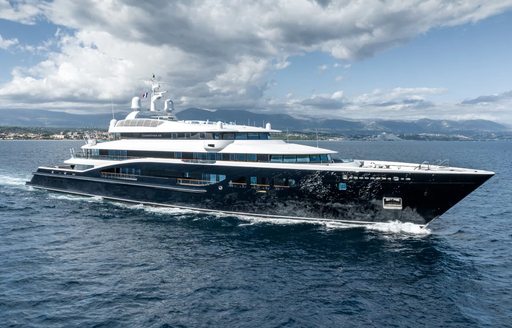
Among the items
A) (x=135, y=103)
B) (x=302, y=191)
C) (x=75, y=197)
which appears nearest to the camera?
(x=302, y=191)

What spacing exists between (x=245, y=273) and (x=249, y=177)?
10314 millimetres

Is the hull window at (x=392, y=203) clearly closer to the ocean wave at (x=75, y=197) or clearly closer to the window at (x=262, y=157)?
the window at (x=262, y=157)

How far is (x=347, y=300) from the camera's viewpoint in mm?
15562

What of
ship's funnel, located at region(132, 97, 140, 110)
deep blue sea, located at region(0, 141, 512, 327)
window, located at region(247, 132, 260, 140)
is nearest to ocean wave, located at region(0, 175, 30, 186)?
deep blue sea, located at region(0, 141, 512, 327)

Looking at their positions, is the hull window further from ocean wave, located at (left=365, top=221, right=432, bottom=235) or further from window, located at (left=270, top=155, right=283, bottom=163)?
window, located at (left=270, top=155, right=283, bottom=163)

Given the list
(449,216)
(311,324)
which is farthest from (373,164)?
(311,324)

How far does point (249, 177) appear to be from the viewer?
27375 mm

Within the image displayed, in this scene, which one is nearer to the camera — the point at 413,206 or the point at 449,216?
the point at 413,206

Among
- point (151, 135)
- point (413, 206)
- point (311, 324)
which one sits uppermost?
point (151, 135)

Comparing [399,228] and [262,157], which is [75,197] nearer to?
[262,157]

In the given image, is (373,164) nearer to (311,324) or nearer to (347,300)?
(347,300)

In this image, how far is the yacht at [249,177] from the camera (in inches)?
953

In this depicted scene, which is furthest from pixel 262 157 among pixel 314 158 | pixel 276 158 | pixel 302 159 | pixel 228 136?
pixel 228 136

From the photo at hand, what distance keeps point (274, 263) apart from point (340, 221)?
8.65 meters
